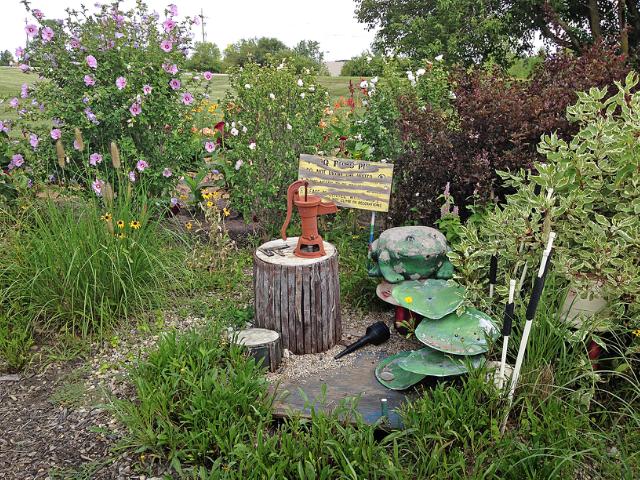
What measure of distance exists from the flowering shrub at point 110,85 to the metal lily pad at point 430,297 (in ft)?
8.86

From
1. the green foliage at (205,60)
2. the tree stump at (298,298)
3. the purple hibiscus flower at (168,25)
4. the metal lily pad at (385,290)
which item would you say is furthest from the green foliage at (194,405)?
the green foliage at (205,60)

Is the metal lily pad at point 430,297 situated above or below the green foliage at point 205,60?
below

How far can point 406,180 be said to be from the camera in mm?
4555

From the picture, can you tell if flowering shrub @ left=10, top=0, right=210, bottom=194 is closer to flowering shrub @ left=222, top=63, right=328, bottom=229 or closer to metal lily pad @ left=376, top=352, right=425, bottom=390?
flowering shrub @ left=222, top=63, right=328, bottom=229

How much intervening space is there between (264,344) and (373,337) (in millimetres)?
731

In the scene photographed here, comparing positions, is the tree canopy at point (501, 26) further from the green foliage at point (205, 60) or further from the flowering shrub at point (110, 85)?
the green foliage at point (205, 60)

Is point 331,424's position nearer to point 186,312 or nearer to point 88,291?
point 186,312

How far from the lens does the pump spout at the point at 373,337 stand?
3477 mm

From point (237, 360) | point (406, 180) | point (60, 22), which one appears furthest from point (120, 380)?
point (60, 22)

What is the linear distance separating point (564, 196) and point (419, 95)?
8.13 ft

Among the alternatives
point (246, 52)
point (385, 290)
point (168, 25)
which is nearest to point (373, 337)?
point (385, 290)

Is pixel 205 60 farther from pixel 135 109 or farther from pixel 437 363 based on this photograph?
pixel 437 363

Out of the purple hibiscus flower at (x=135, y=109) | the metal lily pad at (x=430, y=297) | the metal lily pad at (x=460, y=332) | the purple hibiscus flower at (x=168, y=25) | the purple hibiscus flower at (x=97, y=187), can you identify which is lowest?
the metal lily pad at (x=460, y=332)

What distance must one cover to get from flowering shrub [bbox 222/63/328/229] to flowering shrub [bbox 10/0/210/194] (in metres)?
0.63
